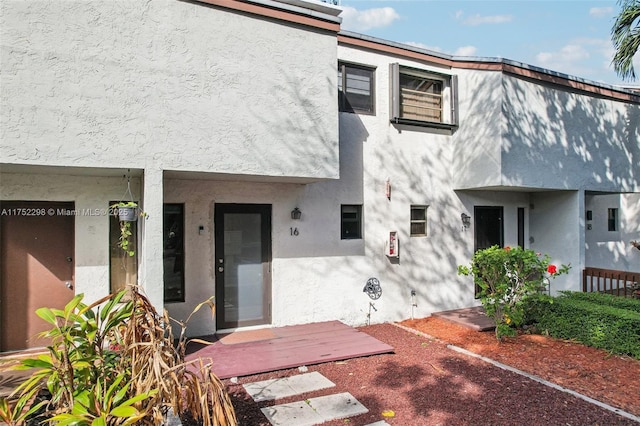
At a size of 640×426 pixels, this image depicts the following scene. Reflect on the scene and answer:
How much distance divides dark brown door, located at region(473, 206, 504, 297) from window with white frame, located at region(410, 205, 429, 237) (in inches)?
68.9

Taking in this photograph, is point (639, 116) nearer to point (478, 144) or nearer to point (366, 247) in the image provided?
point (478, 144)

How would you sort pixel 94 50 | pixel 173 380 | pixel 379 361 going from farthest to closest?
pixel 379 361 → pixel 94 50 → pixel 173 380

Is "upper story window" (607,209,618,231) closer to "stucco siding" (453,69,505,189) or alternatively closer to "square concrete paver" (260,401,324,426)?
"stucco siding" (453,69,505,189)

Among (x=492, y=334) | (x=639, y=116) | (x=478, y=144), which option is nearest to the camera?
(x=492, y=334)

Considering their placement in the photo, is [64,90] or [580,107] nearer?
[64,90]

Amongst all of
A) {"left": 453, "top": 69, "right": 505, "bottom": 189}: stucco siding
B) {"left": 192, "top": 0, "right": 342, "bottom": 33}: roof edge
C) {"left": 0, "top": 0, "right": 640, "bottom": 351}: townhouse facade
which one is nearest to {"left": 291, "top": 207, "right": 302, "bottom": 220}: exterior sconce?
{"left": 0, "top": 0, "right": 640, "bottom": 351}: townhouse facade

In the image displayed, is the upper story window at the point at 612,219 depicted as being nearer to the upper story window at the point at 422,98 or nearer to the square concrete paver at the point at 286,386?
the upper story window at the point at 422,98

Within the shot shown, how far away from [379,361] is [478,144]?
19.4 feet

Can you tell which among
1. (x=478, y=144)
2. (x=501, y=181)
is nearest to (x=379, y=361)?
(x=501, y=181)

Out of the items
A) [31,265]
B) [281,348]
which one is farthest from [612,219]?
[31,265]

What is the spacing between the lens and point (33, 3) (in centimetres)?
519

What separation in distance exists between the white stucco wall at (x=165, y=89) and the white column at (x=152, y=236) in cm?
Answer: 25

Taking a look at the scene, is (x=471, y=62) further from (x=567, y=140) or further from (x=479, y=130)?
(x=567, y=140)

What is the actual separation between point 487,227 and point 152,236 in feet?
28.8
